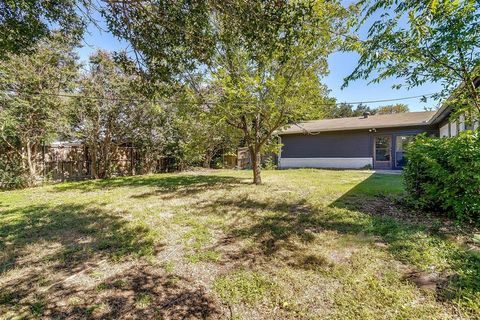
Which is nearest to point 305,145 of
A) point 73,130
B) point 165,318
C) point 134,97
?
point 134,97

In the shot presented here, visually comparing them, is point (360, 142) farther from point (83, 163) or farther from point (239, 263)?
point (83, 163)

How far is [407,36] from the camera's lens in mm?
3826

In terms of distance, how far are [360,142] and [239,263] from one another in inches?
535

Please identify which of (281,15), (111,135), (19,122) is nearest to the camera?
(281,15)

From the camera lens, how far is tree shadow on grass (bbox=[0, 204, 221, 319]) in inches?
93.6

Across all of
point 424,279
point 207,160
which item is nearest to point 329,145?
point 207,160

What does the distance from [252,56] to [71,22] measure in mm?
3348

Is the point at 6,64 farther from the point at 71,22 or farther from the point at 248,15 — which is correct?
the point at 248,15

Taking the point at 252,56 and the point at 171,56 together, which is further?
the point at 171,56

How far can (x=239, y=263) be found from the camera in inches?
126

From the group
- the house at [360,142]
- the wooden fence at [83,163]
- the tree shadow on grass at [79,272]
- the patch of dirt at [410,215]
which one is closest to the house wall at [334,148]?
the house at [360,142]

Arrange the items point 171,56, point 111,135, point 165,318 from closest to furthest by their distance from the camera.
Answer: point 165,318
point 171,56
point 111,135

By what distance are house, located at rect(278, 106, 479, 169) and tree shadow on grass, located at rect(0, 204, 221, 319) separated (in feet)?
33.3

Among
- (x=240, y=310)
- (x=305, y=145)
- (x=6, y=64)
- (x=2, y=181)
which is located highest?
(x=6, y=64)
